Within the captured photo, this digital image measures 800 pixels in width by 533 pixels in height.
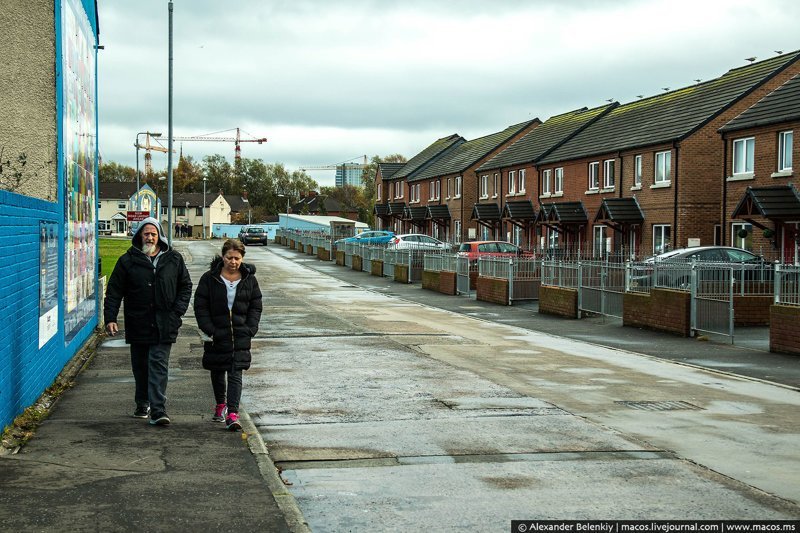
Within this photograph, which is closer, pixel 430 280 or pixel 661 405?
pixel 661 405

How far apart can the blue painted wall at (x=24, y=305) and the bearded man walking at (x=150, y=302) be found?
82 centimetres

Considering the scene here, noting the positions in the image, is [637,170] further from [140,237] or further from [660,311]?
[140,237]

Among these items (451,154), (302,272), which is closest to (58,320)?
(302,272)

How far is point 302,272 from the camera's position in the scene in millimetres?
44531

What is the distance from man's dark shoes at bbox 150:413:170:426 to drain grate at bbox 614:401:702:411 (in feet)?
16.7

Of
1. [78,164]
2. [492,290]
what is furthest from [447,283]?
[78,164]

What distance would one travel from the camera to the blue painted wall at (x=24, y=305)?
7875mm

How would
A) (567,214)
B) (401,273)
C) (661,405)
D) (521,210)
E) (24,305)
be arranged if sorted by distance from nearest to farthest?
(24,305), (661,405), (401,273), (567,214), (521,210)

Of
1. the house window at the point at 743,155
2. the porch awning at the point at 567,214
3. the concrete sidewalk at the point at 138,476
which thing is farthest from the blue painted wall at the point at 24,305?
the porch awning at the point at 567,214

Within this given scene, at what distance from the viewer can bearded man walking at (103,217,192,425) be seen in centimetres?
862

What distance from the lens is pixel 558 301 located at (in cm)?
2402

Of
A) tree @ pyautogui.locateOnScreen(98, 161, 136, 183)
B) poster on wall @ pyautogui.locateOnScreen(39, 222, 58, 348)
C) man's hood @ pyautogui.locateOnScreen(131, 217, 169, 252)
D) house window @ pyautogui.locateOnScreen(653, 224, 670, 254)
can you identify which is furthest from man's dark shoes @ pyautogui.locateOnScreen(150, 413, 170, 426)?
tree @ pyautogui.locateOnScreen(98, 161, 136, 183)

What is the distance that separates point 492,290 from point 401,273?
10.6m

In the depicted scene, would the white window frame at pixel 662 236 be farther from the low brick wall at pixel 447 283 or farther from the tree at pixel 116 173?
the tree at pixel 116 173
